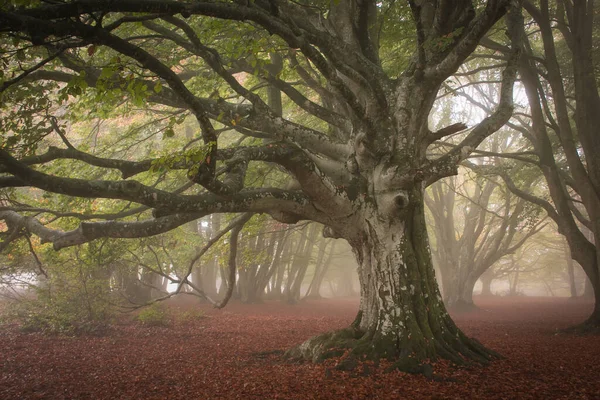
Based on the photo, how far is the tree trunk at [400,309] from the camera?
5418mm

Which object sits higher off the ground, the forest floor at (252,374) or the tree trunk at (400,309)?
the tree trunk at (400,309)

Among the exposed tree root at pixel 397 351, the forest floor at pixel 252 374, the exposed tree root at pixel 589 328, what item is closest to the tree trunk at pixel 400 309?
the exposed tree root at pixel 397 351

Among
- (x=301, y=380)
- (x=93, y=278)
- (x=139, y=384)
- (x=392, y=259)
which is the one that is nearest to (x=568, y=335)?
(x=392, y=259)

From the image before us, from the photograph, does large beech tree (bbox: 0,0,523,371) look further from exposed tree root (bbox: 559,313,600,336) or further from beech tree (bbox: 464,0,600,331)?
exposed tree root (bbox: 559,313,600,336)

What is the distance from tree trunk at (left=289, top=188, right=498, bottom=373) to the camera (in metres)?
5.42

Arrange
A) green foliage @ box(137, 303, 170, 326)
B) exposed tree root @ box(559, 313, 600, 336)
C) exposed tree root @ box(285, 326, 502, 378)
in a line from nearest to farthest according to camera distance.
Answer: exposed tree root @ box(285, 326, 502, 378)
exposed tree root @ box(559, 313, 600, 336)
green foliage @ box(137, 303, 170, 326)

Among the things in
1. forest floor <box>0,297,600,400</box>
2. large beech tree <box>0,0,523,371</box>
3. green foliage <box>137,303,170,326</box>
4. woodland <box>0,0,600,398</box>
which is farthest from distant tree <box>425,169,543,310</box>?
green foliage <box>137,303,170,326</box>


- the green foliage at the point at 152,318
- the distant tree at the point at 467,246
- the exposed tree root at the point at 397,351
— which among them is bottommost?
the green foliage at the point at 152,318

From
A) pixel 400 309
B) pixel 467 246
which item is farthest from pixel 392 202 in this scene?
pixel 467 246

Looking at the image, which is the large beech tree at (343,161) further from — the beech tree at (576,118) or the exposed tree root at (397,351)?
the beech tree at (576,118)

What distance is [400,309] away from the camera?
5613mm

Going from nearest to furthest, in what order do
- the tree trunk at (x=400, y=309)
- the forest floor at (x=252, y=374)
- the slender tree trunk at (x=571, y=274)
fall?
the forest floor at (x=252, y=374), the tree trunk at (x=400, y=309), the slender tree trunk at (x=571, y=274)

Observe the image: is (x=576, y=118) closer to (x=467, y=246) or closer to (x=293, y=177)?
(x=293, y=177)

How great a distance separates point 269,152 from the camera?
216 inches
